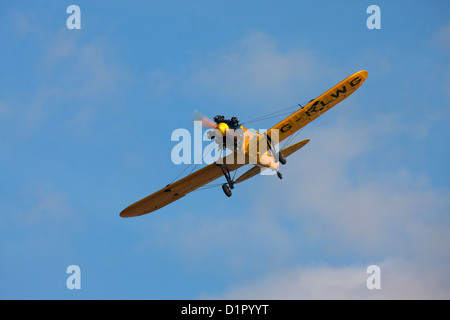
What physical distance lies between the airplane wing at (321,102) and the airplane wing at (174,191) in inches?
144

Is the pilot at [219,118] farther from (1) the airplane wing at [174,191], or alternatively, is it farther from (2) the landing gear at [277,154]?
(1) the airplane wing at [174,191]

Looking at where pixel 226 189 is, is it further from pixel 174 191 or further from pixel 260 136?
pixel 174 191

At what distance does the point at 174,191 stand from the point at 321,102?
33.4 ft

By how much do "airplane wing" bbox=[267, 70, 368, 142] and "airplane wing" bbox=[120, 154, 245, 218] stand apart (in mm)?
3650

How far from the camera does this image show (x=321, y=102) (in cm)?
3878

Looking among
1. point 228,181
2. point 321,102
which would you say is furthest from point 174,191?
point 321,102

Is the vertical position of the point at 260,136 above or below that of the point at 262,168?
above

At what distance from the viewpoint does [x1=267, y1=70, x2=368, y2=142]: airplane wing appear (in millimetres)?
38688

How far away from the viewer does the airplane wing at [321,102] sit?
38688 mm
